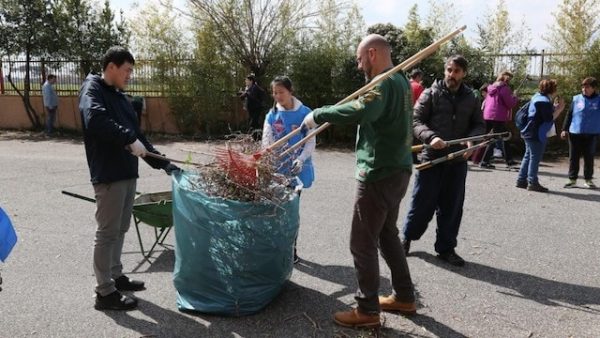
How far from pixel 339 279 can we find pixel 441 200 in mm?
1251

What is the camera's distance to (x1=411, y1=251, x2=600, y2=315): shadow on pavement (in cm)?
414

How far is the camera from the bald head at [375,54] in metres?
3.49

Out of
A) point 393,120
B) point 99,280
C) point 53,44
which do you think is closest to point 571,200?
point 393,120

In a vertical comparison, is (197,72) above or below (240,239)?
above

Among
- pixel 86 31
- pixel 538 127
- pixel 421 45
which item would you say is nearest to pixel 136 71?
pixel 86 31

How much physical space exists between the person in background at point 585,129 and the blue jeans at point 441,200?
14.9 ft

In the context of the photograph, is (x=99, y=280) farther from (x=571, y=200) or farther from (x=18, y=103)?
(x=18, y=103)

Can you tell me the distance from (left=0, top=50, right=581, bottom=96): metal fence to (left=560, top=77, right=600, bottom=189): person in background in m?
4.05

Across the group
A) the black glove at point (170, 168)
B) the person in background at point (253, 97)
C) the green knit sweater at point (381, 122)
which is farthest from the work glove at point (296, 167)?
the person in background at point (253, 97)

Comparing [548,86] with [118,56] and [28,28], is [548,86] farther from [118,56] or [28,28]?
[28,28]

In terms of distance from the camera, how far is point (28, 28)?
15125 mm

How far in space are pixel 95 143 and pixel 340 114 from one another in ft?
5.72

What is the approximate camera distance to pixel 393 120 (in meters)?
3.44

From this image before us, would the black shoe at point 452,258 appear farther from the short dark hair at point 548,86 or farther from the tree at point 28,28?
the tree at point 28,28
